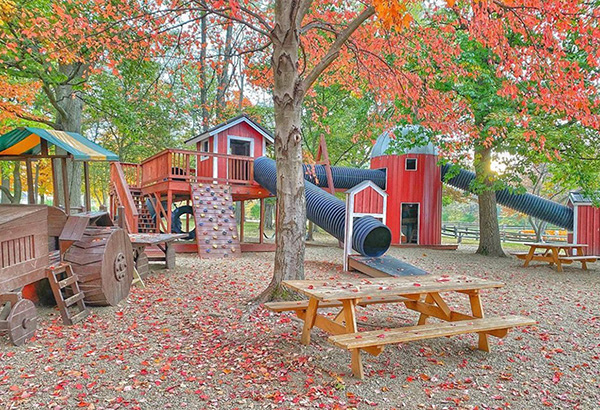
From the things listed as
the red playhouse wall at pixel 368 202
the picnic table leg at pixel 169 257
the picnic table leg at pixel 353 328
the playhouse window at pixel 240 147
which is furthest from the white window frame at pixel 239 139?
the picnic table leg at pixel 353 328

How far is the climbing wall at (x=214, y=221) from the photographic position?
11168 mm

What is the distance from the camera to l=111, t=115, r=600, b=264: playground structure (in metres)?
12.3

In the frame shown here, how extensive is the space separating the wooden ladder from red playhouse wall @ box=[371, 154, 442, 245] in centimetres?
1277

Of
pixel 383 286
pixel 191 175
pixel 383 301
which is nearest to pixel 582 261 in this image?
pixel 383 301

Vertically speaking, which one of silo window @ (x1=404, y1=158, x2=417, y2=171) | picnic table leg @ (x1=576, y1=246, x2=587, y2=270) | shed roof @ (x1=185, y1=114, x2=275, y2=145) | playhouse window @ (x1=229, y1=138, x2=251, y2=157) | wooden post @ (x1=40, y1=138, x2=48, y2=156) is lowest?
picnic table leg @ (x1=576, y1=246, x2=587, y2=270)

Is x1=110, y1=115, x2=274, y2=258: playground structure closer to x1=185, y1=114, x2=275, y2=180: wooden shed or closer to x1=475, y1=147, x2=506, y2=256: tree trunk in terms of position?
x1=185, y1=114, x2=275, y2=180: wooden shed

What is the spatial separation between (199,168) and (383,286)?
1303 cm

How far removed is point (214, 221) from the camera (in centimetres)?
1180

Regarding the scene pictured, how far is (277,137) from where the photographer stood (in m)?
5.54

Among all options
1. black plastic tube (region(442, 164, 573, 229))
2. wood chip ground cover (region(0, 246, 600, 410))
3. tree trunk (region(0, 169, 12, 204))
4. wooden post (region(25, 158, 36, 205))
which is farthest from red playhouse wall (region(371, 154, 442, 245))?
tree trunk (region(0, 169, 12, 204))

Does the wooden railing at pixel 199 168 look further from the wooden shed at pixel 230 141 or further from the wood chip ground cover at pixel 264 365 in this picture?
the wood chip ground cover at pixel 264 365

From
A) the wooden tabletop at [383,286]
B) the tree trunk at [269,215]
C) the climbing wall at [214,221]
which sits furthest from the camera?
the tree trunk at [269,215]

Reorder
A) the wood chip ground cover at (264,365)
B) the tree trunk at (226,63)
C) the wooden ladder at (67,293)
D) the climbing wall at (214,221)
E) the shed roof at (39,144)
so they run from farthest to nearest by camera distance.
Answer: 1. the climbing wall at (214,221)
2. the tree trunk at (226,63)
3. the shed roof at (39,144)
4. the wooden ladder at (67,293)
5. the wood chip ground cover at (264,365)

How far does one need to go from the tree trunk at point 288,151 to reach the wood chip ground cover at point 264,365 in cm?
75
